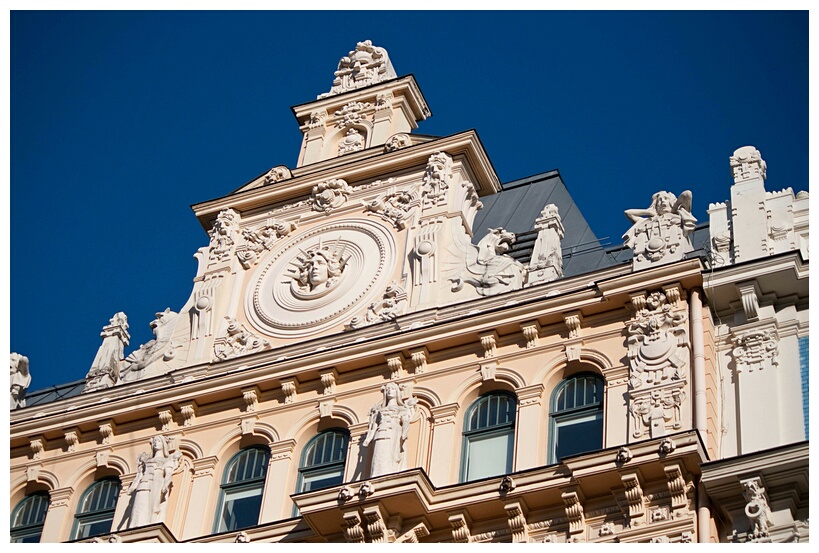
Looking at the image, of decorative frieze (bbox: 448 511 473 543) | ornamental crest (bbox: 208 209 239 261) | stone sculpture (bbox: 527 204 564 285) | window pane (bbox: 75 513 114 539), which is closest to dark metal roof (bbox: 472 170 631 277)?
stone sculpture (bbox: 527 204 564 285)

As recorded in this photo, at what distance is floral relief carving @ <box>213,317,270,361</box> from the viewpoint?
29.7m

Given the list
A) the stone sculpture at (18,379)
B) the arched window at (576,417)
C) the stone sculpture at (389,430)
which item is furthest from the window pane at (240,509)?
the stone sculpture at (18,379)

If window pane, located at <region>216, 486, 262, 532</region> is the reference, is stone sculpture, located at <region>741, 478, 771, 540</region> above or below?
below

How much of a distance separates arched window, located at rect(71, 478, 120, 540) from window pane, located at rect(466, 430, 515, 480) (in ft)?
20.0

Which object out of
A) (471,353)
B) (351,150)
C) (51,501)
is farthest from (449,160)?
(51,501)

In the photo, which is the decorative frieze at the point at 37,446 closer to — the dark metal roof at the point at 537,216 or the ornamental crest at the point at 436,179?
the ornamental crest at the point at 436,179

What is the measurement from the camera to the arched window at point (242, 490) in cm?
2755

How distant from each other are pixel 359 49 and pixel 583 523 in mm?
14128

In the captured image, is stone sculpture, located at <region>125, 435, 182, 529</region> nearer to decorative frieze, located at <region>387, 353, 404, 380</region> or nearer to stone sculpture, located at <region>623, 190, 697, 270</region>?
decorative frieze, located at <region>387, 353, 404, 380</region>

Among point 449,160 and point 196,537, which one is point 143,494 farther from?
point 449,160

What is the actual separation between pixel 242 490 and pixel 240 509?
16.0 inches

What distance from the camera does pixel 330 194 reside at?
31641 millimetres

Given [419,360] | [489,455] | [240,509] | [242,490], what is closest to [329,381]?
[419,360]

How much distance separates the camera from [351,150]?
3309 cm
